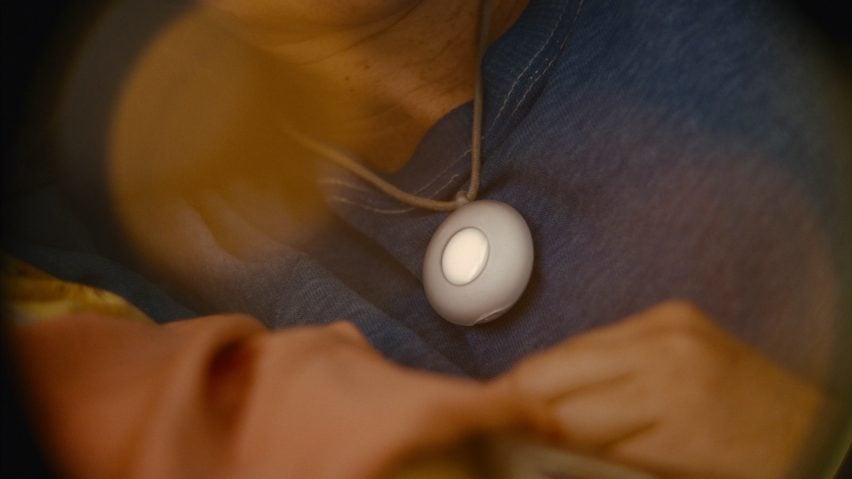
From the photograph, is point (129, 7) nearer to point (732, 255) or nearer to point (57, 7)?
point (57, 7)

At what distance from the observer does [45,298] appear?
0.26 metres

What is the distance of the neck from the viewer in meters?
0.37

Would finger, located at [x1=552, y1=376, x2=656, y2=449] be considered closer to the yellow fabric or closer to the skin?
the skin

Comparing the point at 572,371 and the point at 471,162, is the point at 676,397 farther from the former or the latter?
the point at 471,162

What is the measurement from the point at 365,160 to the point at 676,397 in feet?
0.89

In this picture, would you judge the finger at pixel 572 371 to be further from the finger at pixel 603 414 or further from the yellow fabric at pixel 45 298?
the yellow fabric at pixel 45 298

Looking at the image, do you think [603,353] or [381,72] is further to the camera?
[381,72]

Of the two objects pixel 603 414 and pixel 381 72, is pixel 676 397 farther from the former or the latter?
pixel 381 72

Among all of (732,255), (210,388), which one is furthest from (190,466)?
(732,255)

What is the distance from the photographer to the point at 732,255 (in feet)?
1.00

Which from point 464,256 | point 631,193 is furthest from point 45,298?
point 631,193

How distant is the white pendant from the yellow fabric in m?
0.16

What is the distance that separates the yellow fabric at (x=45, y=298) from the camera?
0.82ft

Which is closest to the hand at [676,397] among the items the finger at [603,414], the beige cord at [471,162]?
the finger at [603,414]
